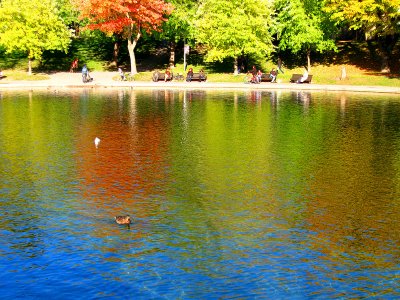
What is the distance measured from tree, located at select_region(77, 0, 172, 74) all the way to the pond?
26.7 meters

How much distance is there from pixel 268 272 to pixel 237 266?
2.22 ft

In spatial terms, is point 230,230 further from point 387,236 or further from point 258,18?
point 258,18

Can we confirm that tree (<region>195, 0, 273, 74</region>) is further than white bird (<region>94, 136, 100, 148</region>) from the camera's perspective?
Yes

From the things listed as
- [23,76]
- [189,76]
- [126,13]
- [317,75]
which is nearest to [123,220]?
[189,76]

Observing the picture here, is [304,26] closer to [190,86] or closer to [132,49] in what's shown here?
[190,86]

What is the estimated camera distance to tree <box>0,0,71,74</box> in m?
58.2

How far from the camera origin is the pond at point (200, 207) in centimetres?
1201

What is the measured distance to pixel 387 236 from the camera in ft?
47.4

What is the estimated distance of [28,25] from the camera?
59.1 metres

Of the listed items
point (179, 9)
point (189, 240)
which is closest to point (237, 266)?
point (189, 240)

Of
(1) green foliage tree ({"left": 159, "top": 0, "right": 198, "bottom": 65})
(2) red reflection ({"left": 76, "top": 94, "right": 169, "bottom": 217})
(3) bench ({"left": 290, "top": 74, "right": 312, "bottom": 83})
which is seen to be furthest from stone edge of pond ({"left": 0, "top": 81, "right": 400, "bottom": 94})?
(2) red reflection ({"left": 76, "top": 94, "right": 169, "bottom": 217})

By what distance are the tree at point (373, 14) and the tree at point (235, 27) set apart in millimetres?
6246

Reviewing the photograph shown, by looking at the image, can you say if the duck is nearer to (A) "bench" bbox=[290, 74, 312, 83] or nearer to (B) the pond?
(B) the pond

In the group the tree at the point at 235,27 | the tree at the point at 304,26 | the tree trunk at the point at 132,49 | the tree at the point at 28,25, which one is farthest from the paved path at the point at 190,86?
the tree at the point at 304,26
